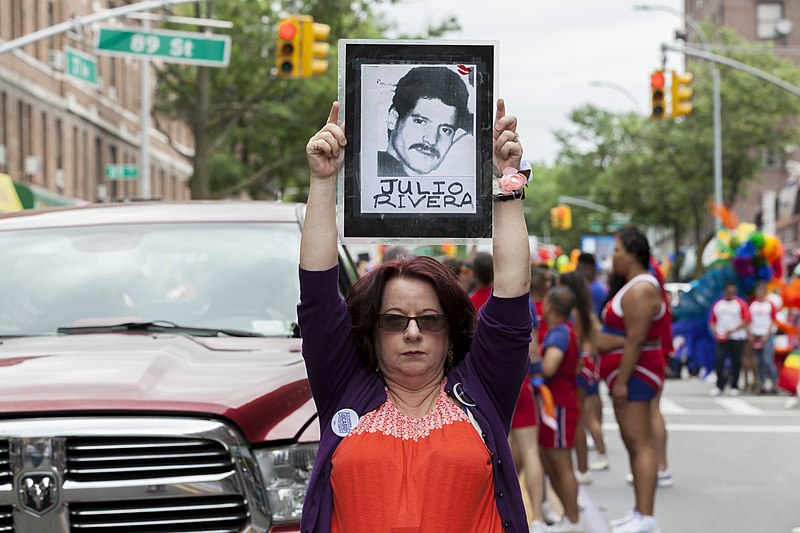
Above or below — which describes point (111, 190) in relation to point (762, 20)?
below

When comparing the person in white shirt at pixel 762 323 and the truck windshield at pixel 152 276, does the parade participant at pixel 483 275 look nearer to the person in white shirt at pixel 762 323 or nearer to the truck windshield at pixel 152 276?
the truck windshield at pixel 152 276

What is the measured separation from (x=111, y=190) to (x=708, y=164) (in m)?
21.9

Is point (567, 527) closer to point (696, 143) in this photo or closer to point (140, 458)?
point (140, 458)

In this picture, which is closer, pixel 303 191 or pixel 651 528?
pixel 651 528

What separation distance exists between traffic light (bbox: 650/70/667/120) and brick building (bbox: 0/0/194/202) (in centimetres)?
1127

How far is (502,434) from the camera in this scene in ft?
10.8

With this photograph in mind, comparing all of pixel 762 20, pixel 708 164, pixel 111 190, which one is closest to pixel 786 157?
pixel 708 164

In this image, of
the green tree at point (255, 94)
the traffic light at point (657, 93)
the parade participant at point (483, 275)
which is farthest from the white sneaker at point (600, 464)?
the green tree at point (255, 94)

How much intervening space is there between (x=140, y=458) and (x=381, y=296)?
1047 mm

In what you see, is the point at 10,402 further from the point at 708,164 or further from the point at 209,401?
the point at 708,164

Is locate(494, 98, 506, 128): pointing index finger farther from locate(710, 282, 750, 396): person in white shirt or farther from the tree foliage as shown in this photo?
the tree foliage

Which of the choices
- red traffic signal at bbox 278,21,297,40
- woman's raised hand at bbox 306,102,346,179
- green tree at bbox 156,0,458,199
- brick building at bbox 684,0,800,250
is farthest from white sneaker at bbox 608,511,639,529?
brick building at bbox 684,0,800,250

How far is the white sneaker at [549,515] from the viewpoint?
8.95 metres

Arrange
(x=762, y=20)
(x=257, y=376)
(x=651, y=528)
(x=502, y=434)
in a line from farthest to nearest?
(x=762, y=20) → (x=651, y=528) → (x=257, y=376) → (x=502, y=434)
